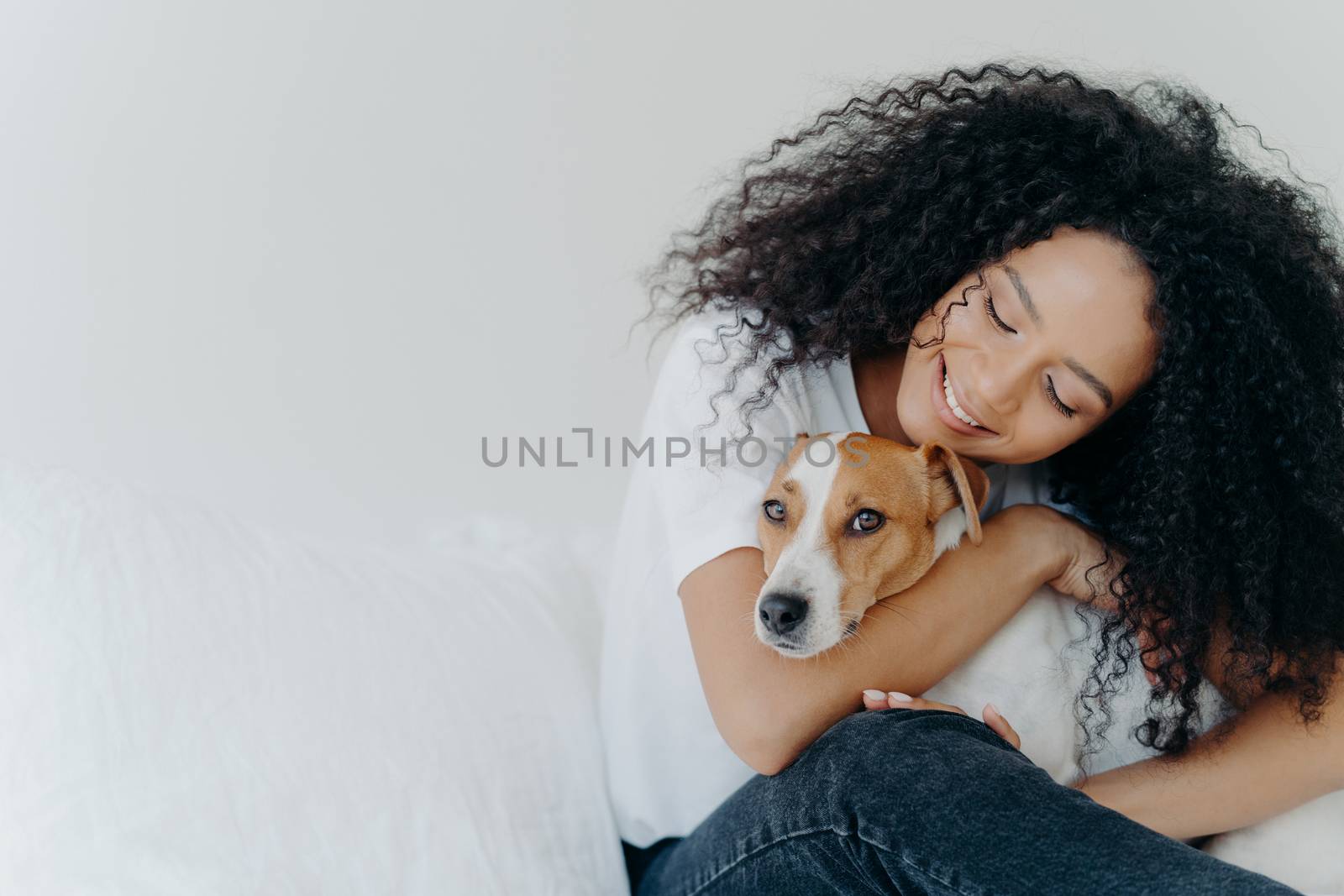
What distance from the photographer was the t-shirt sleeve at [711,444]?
1812 millimetres

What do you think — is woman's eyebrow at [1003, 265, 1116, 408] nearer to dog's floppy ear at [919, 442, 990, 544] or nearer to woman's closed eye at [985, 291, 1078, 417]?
woman's closed eye at [985, 291, 1078, 417]

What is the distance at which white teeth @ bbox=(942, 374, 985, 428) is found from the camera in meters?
1.86

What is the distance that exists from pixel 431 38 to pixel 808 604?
6.66 feet

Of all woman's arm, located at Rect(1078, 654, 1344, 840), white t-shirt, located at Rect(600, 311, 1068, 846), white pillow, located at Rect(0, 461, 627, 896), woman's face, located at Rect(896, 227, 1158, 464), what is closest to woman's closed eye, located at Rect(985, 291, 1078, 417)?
woman's face, located at Rect(896, 227, 1158, 464)

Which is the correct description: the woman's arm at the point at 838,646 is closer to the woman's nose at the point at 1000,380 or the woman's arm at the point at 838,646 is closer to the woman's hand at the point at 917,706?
the woman's hand at the point at 917,706

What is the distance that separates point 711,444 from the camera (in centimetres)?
188

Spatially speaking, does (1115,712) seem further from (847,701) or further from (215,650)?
(215,650)

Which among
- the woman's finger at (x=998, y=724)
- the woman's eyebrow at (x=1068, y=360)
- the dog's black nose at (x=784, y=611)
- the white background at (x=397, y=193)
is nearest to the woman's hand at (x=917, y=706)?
the woman's finger at (x=998, y=724)

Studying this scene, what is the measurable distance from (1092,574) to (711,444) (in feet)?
2.27

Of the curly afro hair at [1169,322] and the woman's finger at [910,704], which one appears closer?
the woman's finger at [910,704]

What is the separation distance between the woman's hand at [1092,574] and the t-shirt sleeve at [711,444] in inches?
19.6

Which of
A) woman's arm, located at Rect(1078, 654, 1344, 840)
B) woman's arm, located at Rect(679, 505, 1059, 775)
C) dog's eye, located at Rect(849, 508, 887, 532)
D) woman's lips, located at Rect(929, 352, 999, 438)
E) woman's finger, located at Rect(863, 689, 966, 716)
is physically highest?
woman's lips, located at Rect(929, 352, 999, 438)

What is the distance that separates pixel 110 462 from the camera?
2.75m

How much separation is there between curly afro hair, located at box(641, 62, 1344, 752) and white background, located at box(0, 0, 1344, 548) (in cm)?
97
